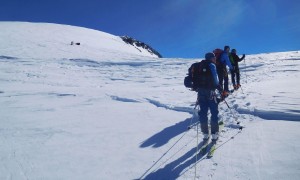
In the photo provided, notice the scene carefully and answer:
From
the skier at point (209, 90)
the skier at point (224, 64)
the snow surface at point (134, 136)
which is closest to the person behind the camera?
the snow surface at point (134, 136)

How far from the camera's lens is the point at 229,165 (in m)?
5.18

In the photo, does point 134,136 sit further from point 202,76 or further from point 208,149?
point 202,76

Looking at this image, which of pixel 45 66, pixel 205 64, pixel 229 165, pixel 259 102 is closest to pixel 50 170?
pixel 229 165

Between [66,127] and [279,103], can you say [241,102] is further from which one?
[66,127]

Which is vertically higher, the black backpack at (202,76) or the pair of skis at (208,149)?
the black backpack at (202,76)

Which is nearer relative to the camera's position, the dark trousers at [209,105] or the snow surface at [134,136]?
the snow surface at [134,136]

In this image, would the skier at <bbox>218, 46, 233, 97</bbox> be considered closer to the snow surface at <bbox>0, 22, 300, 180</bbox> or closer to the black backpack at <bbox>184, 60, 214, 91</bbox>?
the snow surface at <bbox>0, 22, 300, 180</bbox>

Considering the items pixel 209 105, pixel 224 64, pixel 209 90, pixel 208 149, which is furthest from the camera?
pixel 224 64

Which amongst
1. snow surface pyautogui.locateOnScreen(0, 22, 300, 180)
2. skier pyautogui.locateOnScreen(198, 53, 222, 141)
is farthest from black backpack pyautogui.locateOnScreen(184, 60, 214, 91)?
snow surface pyautogui.locateOnScreen(0, 22, 300, 180)

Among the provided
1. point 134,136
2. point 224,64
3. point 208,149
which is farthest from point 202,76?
point 224,64

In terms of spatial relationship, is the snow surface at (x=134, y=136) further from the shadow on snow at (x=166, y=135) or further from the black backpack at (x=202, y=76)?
the black backpack at (x=202, y=76)

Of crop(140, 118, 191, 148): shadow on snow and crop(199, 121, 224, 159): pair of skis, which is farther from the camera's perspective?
crop(140, 118, 191, 148): shadow on snow

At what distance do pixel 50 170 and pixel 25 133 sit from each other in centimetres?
258

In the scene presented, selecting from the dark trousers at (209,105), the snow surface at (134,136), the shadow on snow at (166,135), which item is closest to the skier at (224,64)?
the snow surface at (134,136)
